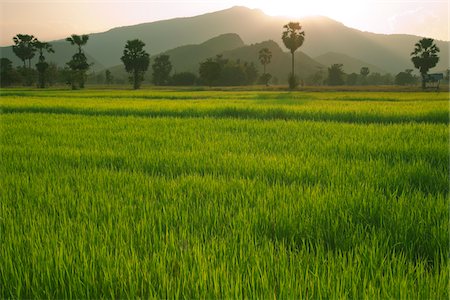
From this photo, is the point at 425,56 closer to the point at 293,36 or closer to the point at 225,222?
the point at 293,36

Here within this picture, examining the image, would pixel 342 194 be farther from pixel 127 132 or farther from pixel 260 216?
pixel 127 132

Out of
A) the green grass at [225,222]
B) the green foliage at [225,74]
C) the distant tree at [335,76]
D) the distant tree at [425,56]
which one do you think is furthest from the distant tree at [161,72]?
the green grass at [225,222]

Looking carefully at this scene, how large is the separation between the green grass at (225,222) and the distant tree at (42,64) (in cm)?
8359

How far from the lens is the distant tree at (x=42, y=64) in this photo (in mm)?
79688

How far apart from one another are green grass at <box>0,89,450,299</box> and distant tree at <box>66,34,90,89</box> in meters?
73.7

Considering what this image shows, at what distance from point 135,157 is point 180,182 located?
175cm

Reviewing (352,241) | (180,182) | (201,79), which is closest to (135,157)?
(180,182)

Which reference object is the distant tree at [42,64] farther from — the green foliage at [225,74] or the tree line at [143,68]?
the green foliage at [225,74]

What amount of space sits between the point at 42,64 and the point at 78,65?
26.2 ft

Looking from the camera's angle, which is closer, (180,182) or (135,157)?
(180,182)

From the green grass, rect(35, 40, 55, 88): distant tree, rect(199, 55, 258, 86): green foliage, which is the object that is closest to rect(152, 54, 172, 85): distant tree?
rect(199, 55, 258, 86): green foliage

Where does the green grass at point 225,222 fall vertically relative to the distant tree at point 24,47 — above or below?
below

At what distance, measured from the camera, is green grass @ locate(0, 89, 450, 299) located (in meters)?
1.69

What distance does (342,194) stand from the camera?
3.40 metres
